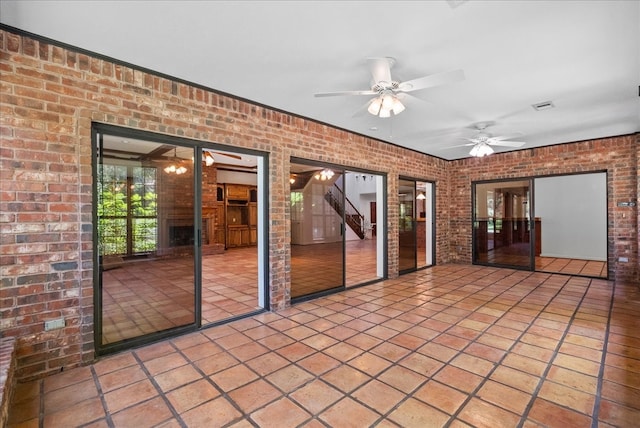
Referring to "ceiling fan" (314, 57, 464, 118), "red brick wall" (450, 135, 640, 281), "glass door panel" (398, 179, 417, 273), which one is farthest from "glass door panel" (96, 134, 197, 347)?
"red brick wall" (450, 135, 640, 281)

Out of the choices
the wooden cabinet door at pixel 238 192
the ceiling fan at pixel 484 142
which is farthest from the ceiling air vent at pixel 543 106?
the wooden cabinet door at pixel 238 192

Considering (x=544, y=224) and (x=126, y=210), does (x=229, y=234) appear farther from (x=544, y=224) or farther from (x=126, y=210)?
(x=544, y=224)

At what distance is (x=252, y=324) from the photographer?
11.9 feet

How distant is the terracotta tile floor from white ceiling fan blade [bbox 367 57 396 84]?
260cm

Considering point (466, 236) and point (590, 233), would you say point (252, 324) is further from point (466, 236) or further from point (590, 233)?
point (590, 233)

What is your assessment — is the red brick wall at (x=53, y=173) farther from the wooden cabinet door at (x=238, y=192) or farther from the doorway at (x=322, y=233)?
the wooden cabinet door at (x=238, y=192)

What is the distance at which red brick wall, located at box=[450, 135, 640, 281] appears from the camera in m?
5.54

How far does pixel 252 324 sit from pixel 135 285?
1.49 m

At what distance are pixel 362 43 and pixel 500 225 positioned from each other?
7.06m

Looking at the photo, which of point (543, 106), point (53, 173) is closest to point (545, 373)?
point (543, 106)

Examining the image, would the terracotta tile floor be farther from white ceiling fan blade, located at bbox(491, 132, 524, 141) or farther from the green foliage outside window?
white ceiling fan blade, located at bbox(491, 132, 524, 141)

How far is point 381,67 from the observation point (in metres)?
2.76

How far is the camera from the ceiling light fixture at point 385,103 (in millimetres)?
2953

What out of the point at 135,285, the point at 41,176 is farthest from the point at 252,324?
the point at 41,176
